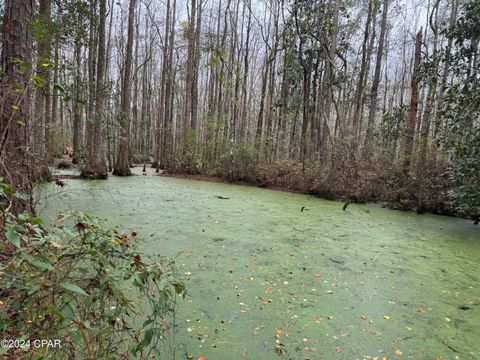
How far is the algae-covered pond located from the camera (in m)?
1.74

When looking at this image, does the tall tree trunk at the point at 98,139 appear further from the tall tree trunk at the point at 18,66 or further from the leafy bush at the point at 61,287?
the leafy bush at the point at 61,287

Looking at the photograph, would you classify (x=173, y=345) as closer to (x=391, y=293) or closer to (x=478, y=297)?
(x=391, y=293)

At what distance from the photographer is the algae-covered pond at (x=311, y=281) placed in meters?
1.74

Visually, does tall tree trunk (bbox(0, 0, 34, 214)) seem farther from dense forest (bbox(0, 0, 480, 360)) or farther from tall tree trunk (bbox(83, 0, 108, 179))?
tall tree trunk (bbox(83, 0, 108, 179))

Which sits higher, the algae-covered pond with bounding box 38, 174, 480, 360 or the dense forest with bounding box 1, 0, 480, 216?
the dense forest with bounding box 1, 0, 480, 216

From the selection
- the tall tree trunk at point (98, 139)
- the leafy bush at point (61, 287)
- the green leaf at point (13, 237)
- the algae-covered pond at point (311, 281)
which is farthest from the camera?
the tall tree trunk at point (98, 139)

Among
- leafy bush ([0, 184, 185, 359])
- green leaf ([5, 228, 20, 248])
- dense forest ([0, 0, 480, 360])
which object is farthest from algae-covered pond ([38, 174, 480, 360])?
green leaf ([5, 228, 20, 248])

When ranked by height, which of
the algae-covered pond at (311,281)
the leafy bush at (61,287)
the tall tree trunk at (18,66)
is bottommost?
the algae-covered pond at (311,281)

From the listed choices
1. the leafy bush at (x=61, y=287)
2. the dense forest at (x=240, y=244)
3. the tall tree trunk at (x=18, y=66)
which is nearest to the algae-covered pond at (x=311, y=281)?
the dense forest at (x=240, y=244)

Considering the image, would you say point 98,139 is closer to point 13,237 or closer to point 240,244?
point 240,244

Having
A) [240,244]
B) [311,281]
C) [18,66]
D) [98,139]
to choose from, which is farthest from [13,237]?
[98,139]

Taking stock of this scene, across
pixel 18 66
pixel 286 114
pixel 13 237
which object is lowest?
pixel 13 237

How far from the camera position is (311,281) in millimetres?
2580

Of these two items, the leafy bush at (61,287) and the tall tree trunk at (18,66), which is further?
the tall tree trunk at (18,66)
